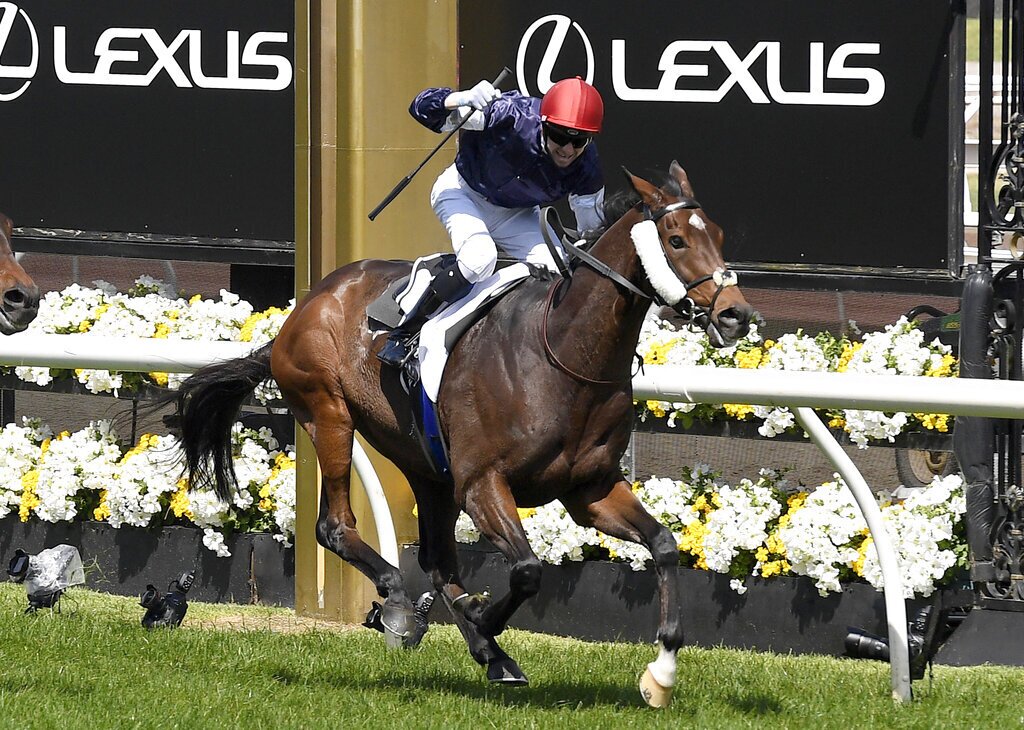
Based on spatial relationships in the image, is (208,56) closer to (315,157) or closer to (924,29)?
(315,157)

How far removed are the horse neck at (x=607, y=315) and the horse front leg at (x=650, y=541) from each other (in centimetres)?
39

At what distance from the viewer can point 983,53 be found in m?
6.25

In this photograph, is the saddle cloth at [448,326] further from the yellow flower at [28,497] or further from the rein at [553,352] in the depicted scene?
the yellow flower at [28,497]

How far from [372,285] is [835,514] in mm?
1908

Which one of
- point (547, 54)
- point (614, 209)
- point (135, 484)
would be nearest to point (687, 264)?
point (614, 209)

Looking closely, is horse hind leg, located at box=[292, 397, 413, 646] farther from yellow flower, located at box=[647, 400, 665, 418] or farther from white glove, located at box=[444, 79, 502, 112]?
yellow flower, located at box=[647, 400, 665, 418]

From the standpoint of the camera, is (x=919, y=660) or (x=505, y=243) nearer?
(x=919, y=660)

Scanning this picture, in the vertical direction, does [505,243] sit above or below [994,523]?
above

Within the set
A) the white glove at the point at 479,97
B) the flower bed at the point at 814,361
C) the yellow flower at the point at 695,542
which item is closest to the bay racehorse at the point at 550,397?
the white glove at the point at 479,97

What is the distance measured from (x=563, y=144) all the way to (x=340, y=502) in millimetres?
1523

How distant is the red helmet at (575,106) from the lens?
5082 millimetres

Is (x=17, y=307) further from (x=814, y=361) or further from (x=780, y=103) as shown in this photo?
(x=780, y=103)

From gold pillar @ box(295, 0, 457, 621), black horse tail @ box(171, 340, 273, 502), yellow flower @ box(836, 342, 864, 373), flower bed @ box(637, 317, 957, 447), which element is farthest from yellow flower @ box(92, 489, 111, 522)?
yellow flower @ box(836, 342, 864, 373)

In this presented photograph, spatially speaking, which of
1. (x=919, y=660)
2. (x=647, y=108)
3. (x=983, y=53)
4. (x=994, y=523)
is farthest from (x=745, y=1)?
(x=919, y=660)
